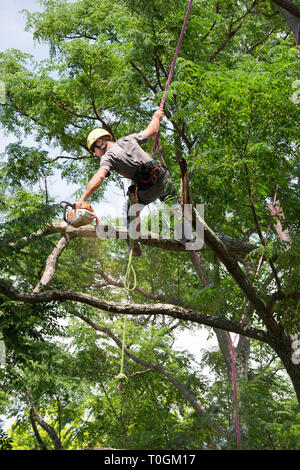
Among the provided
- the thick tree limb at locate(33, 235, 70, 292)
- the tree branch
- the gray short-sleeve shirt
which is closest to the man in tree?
the gray short-sleeve shirt

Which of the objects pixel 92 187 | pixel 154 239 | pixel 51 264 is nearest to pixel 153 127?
pixel 92 187

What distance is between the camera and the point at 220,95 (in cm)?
521

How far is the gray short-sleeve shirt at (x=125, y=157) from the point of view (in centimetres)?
479

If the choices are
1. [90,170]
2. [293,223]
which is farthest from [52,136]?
[293,223]

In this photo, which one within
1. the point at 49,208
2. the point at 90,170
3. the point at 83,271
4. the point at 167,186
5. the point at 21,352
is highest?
the point at 90,170

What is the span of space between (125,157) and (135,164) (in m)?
0.13

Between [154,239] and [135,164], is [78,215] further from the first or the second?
[154,239]

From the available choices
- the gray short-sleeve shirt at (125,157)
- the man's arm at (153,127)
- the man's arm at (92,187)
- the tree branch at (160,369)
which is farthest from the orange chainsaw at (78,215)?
the tree branch at (160,369)

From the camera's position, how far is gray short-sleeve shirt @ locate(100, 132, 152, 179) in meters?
4.79

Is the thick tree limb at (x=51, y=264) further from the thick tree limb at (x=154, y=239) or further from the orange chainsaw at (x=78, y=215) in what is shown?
the orange chainsaw at (x=78, y=215)

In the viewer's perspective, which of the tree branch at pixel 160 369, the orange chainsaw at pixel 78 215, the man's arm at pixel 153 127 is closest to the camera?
the orange chainsaw at pixel 78 215

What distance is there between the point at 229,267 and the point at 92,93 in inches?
223

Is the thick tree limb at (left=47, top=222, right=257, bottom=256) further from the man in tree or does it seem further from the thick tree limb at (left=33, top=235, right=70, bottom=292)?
the man in tree

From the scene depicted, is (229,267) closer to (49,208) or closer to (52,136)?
(49,208)
